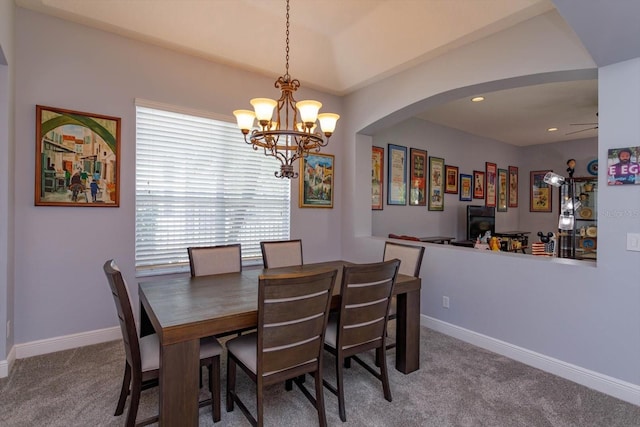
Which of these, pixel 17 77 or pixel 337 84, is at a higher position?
pixel 337 84

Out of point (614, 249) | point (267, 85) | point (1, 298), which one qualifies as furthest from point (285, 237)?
point (614, 249)

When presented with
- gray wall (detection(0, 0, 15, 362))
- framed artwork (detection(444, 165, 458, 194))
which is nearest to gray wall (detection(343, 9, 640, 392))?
framed artwork (detection(444, 165, 458, 194))

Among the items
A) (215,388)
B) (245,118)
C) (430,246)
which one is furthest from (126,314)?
(430,246)

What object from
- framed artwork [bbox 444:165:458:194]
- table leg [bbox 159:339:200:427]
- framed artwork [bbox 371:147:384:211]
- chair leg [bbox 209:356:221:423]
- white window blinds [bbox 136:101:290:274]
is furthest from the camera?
framed artwork [bbox 444:165:458:194]

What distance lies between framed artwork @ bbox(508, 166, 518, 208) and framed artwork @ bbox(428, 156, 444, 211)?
2718 millimetres

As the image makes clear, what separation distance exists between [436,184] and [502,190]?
2.50 meters

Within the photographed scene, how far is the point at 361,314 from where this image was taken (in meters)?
2.05

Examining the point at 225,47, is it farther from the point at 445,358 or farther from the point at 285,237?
the point at 445,358

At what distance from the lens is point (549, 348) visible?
2.62m

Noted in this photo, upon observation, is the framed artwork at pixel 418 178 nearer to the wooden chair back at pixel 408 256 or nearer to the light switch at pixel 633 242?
the wooden chair back at pixel 408 256

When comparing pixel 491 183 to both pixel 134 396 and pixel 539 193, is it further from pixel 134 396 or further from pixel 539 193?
pixel 134 396

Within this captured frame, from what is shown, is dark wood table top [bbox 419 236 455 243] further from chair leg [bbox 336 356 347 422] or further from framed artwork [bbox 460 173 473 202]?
chair leg [bbox 336 356 347 422]

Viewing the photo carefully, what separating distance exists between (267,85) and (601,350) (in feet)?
13.3

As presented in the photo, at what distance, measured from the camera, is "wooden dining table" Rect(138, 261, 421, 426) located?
1.57 meters
